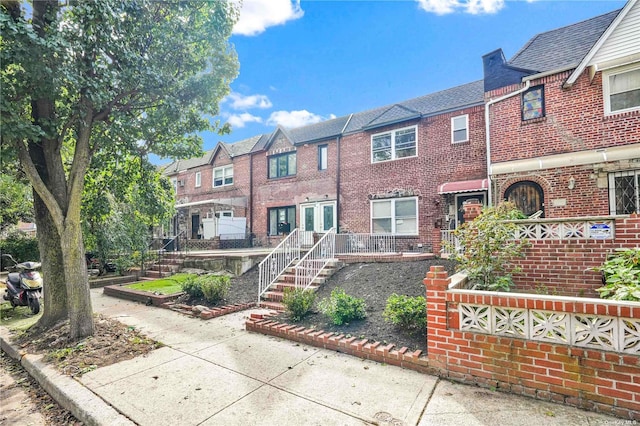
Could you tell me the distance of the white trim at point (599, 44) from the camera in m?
8.41

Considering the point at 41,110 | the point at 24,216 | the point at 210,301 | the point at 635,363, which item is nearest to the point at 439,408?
the point at 635,363

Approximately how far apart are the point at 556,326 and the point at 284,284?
580 cm

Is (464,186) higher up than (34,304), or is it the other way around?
(464,186)

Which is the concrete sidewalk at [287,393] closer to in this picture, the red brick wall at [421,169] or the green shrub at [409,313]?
the green shrub at [409,313]

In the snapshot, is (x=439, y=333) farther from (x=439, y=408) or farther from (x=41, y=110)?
(x=41, y=110)

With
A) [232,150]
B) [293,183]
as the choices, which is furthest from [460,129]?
[232,150]

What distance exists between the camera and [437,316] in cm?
365

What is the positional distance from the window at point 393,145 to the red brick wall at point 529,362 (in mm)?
10217

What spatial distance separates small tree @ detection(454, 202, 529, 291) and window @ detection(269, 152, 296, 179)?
12953 millimetres

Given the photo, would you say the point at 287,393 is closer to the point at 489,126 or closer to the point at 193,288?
the point at 193,288

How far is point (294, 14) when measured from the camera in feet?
29.9

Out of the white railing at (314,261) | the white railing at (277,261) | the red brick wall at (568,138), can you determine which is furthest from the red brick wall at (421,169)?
the white railing at (277,261)

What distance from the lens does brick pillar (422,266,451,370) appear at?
11.8ft

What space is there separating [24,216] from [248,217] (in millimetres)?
14044
